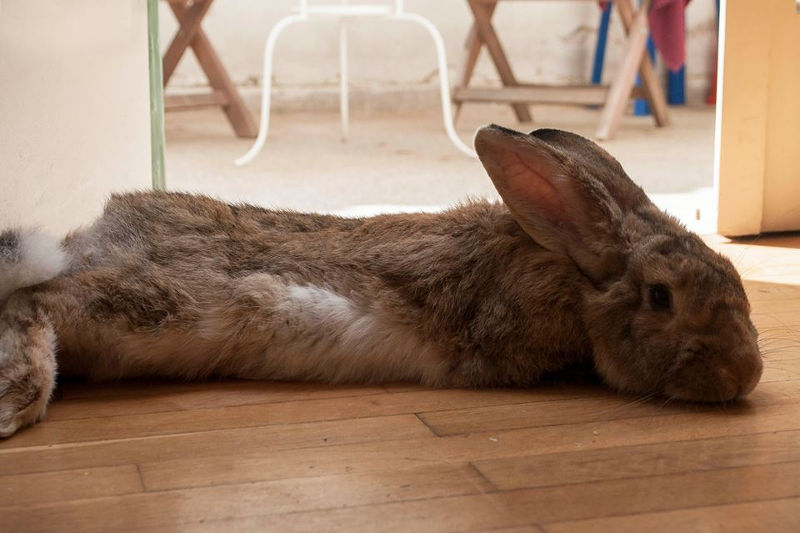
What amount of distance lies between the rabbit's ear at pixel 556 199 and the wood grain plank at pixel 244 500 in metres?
0.61

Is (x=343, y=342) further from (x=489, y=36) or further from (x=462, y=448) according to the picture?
(x=489, y=36)

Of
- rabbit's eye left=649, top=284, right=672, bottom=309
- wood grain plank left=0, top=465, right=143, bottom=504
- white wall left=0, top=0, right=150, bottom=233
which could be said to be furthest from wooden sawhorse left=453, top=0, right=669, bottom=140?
wood grain plank left=0, top=465, right=143, bottom=504

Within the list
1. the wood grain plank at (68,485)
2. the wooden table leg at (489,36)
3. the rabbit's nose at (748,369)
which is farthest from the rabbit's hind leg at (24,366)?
the wooden table leg at (489,36)

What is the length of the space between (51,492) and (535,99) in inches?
195

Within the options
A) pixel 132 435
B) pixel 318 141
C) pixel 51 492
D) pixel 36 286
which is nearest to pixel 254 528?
pixel 51 492

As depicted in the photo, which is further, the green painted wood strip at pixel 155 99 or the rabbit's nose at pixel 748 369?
the green painted wood strip at pixel 155 99

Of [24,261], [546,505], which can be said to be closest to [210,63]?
[24,261]

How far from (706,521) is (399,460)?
500 millimetres

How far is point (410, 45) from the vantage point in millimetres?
7824

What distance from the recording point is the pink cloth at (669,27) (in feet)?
19.5

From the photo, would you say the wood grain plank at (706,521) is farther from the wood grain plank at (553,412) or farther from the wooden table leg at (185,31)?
the wooden table leg at (185,31)

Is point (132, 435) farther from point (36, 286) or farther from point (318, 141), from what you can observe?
point (318, 141)

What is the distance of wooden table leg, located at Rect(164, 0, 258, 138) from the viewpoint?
5910mm

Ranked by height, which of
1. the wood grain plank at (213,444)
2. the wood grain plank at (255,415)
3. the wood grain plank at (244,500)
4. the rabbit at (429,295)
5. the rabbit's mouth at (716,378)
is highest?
the rabbit at (429,295)
